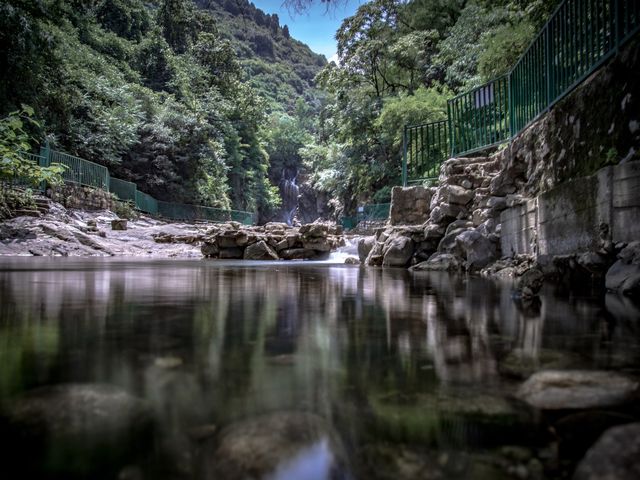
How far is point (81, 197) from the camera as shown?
1469 centimetres

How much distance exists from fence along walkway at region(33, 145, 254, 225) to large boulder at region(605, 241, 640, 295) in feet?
38.2

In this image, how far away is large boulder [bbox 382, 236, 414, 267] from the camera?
21.0 feet

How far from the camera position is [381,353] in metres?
0.98

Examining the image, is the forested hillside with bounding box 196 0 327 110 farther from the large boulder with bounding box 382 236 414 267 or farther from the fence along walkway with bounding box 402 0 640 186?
the large boulder with bounding box 382 236 414 267

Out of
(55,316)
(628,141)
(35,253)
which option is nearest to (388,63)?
(35,253)

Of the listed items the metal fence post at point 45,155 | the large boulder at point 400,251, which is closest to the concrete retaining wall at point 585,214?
the large boulder at point 400,251

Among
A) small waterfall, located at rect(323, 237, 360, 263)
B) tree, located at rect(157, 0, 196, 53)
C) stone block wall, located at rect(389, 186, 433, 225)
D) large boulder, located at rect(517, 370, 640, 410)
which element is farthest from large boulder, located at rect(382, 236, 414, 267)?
tree, located at rect(157, 0, 196, 53)

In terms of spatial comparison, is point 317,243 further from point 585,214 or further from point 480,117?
point 585,214

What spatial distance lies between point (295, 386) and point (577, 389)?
0.53 meters

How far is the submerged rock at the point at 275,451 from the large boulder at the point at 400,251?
19.6 ft

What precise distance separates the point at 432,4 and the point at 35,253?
798 inches

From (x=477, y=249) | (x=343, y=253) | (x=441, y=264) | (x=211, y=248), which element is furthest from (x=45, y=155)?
(x=477, y=249)

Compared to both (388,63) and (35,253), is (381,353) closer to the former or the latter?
(35,253)

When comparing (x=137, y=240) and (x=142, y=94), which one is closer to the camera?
(x=137, y=240)
